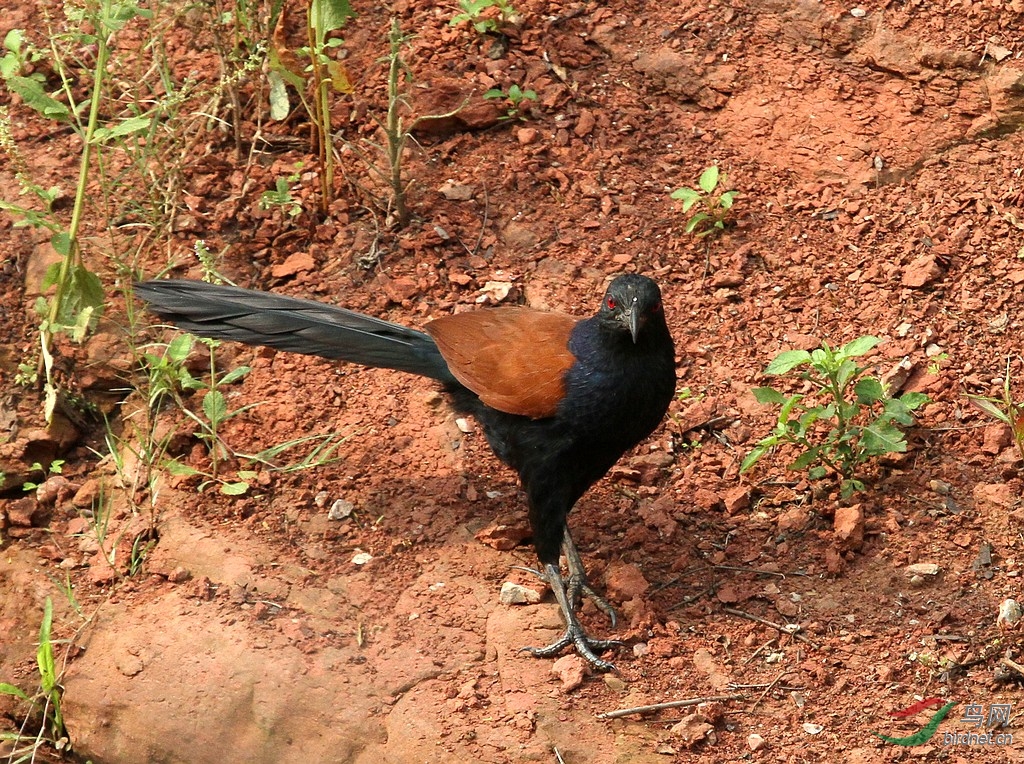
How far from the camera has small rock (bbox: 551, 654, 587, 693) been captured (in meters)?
4.08

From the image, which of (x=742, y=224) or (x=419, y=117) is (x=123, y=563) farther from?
(x=742, y=224)

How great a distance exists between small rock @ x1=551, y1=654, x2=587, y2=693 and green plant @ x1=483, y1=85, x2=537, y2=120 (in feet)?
9.61

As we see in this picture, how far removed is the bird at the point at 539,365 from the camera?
4305mm

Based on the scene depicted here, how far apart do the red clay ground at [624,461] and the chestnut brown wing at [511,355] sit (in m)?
0.57

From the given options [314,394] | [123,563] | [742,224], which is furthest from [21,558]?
[742,224]

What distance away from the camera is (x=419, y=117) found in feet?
19.1

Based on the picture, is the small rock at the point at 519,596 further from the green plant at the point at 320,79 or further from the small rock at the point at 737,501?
the green plant at the point at 320,79

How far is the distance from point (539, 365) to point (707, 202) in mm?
1590

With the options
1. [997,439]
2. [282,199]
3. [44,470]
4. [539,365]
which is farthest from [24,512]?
[997,439]
